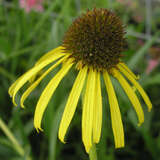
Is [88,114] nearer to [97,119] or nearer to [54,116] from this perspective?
[97,119]

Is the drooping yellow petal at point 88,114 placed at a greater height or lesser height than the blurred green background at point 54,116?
greater

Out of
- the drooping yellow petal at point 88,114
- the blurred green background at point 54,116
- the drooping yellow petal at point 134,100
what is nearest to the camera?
the drooping yellow petal at point 88,114

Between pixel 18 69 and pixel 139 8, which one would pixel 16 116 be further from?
pixel 139 8

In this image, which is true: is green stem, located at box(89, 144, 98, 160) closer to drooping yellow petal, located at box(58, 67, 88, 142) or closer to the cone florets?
drooping yellow petal, located at box(58, 67, 88, 142)

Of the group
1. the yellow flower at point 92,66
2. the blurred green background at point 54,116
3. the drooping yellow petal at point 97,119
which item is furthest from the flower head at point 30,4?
the drooping yellow petal at point 97,119

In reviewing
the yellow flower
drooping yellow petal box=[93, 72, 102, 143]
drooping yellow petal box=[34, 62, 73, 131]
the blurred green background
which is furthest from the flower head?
drooping yellow petal box=[93, 72, 102, 143]

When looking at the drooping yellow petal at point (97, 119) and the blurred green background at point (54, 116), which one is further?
the blurred green background at point (54, 116)

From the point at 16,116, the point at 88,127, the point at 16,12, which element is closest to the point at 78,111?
the point at 16,116

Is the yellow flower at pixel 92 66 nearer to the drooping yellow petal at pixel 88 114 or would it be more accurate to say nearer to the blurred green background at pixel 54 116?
the drooping yellow petal at pixel 88 114
